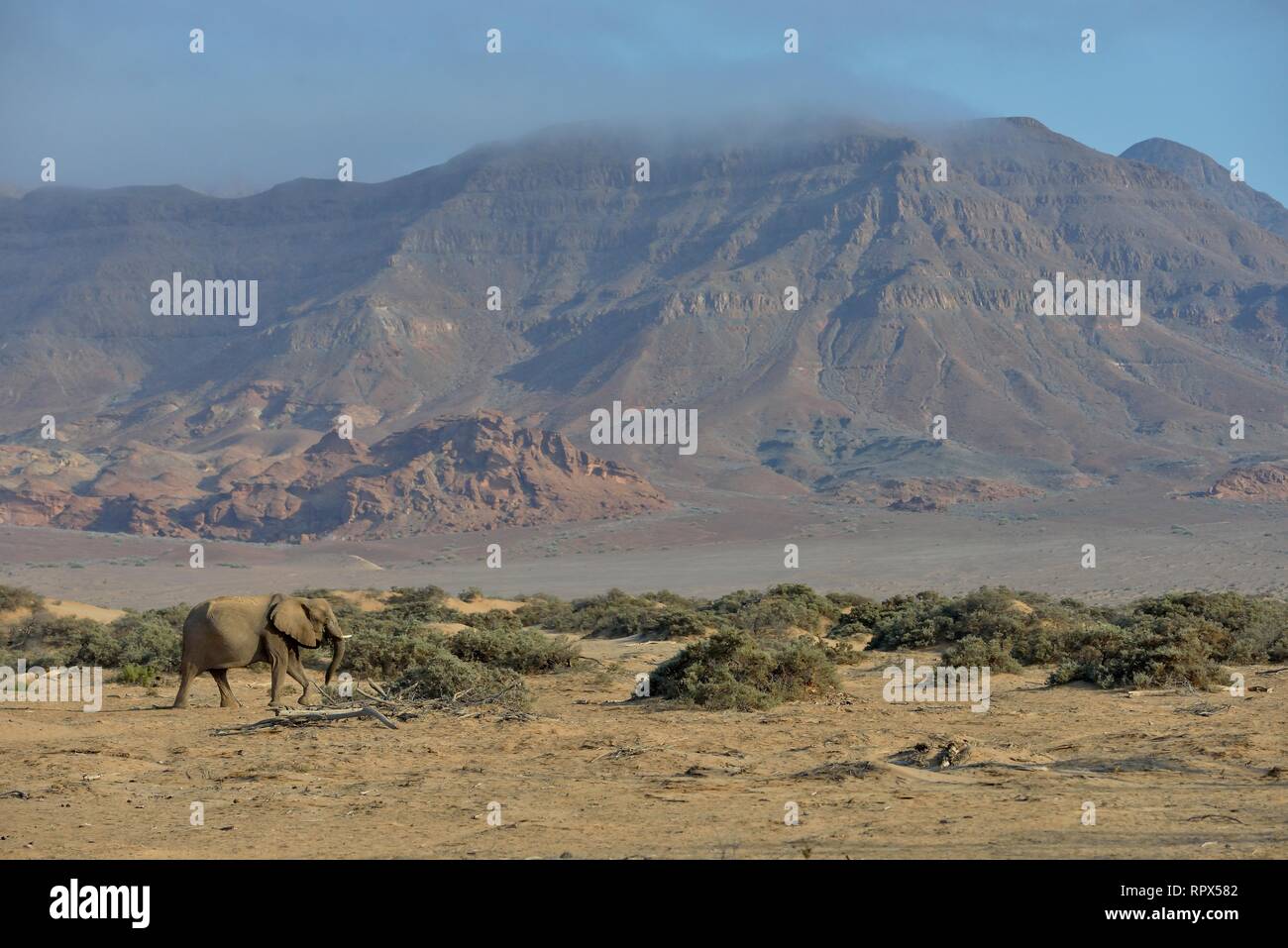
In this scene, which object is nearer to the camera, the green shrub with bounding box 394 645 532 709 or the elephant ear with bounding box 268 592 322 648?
the green shrub with bounding box 394 645 532 709

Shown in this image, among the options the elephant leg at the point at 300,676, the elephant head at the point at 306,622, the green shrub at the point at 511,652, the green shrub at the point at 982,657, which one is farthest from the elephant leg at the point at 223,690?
the green shrub at the point at 982,657

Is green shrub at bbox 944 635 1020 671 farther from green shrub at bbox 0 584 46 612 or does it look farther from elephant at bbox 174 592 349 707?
green shrub at bbox 0 584 46 612

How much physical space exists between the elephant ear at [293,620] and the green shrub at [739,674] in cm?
417

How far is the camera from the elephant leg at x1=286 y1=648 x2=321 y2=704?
15.3 metres

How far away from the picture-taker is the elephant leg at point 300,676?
15305 mm

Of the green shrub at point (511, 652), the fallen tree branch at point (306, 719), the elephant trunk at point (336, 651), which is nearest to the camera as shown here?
the fallen tree branch at point (306, 719)

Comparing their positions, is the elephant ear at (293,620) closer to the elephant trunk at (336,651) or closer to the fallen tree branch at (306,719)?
the elephant trunk at (336,651)

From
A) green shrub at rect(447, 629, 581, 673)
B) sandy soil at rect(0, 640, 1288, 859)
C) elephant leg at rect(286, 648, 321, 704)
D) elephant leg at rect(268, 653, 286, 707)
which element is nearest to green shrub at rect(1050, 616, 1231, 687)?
sandy soil at rect(0, 640, 1288, 859)

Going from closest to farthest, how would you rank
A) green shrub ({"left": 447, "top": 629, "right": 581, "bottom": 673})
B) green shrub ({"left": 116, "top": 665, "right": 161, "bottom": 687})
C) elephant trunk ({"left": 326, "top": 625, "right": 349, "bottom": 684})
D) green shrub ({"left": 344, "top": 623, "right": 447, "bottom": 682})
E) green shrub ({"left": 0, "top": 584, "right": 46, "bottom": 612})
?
elephant trunk ({"left": 326, "top": 625, "right": 349, "bottom": 684}), green shrub ({"left": 116, "top": 665, "right": 161, "bottom": 687}), green shrub ({"left": 344, "top": 623, "right": 447, "bottom": 682}), green shrub ({"left": 447, "top": 629, "right": 581, "bottom": 673}), green shrub ({"left": 0, "top": 584, "right": 46, "bottom": 612})

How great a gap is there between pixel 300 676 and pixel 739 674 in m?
5.11

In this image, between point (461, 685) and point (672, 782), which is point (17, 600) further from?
point (672, 782)

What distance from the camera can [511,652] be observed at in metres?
19.9

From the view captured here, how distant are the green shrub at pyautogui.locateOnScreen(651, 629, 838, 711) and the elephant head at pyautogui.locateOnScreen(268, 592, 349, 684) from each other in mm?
3870
